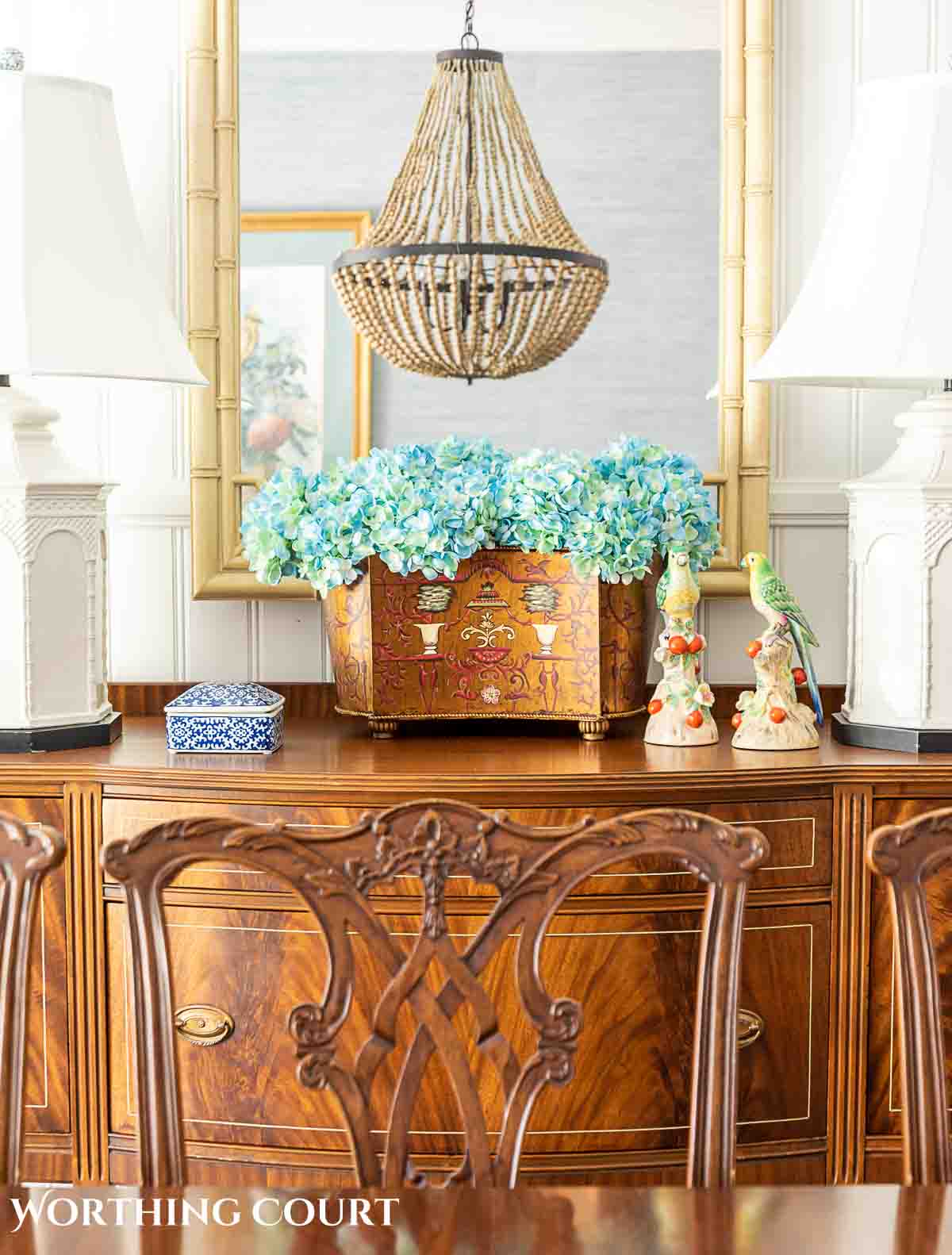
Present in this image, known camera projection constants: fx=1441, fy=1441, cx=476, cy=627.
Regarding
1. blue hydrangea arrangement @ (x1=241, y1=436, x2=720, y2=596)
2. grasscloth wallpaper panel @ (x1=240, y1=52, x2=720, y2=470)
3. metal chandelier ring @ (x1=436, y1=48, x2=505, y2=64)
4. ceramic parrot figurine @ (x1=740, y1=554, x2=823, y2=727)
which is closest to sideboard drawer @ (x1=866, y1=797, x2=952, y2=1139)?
ceramic parrot figurine @ (x1=740, y1=554, x2=823, y2=727)

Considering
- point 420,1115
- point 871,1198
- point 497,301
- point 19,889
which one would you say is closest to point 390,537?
point 497,301

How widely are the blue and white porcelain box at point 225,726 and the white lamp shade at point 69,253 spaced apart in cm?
48

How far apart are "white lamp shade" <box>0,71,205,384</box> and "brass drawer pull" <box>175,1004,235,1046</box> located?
903 mm

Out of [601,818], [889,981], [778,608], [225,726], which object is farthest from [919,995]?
[225,726]

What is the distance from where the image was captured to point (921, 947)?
1.26 metres

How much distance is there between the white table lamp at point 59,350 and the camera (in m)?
→ 2.02

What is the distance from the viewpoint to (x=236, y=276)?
2.45 m

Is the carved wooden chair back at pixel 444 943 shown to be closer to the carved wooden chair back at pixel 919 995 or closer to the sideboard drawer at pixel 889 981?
the carved wooden chair back at pixel 919 995

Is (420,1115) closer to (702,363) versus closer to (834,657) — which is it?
(834,657)

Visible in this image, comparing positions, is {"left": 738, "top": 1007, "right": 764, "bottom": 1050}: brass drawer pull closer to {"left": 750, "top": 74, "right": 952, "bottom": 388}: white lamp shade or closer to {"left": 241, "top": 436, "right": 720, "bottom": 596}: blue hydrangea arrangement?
{"left": 241, "top": 436, "right": 720, "bottom": 596}: blue hydrangea arrangement

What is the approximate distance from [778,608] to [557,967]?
63 cm

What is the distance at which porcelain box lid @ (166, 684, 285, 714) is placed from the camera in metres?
2.17

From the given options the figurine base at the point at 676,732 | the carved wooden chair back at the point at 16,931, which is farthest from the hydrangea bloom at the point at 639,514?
the carved wooden chair back at the point at 16,931

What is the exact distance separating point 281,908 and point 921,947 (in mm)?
1018
